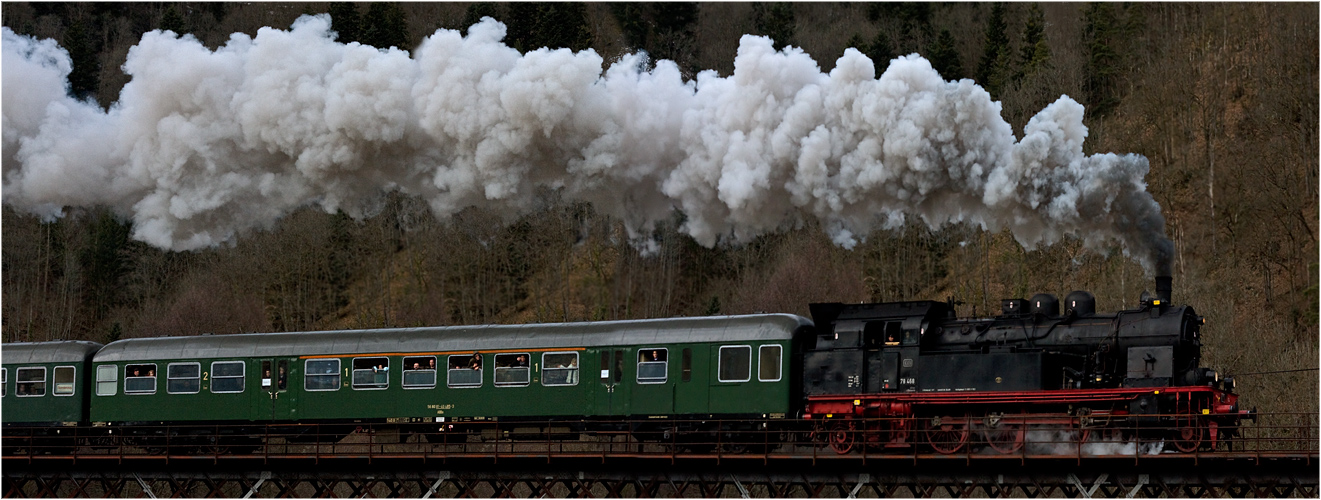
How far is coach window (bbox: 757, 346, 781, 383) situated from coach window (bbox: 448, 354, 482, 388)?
21.2ft

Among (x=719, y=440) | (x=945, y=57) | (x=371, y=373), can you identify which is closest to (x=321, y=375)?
(x=371, y=373)

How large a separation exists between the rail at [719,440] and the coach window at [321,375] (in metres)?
1.02

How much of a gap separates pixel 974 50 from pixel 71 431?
178ft

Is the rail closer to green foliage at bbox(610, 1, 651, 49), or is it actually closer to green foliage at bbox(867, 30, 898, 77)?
green foliage at bbox(867, 30, 898, 77)

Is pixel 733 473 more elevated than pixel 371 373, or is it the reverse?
pixel 371 373

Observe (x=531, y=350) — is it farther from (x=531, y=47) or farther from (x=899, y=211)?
(x=531, y=47)

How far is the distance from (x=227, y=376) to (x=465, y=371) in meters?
6.33

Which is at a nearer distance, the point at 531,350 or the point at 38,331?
the point at 531,350

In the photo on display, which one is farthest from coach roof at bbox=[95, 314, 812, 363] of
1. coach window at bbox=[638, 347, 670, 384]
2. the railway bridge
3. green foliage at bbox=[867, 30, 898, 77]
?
green foliage at bbox=[867, 30, 898, 77]

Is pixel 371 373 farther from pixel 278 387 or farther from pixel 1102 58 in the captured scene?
pixel 1102 58

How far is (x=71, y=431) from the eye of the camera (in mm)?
37375

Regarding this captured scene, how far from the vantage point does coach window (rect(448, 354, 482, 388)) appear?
32.8m

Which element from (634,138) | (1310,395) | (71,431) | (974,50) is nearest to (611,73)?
(634,138)

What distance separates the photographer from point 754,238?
6962 centimetres
